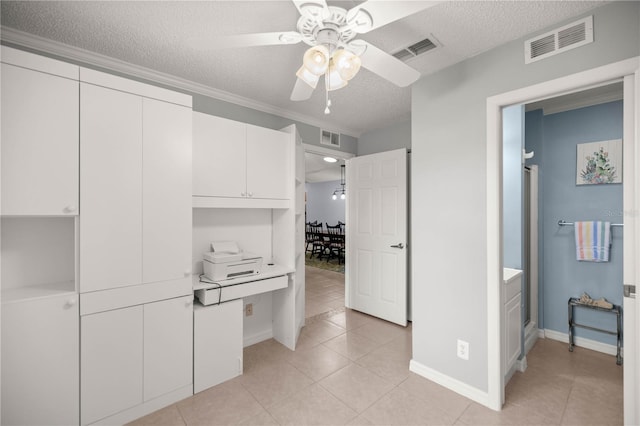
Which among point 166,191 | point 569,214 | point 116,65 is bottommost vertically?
point 569,214

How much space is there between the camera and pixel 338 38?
1.43 metres

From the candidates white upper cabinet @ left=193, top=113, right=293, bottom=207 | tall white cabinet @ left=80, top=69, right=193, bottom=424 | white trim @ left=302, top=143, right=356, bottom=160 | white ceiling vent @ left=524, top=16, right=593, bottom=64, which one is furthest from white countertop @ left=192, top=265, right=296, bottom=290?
white ceiling vent @ left=524, top=16, right=593, bottom=64

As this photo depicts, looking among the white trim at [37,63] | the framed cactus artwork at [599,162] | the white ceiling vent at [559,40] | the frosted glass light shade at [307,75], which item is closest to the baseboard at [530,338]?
the framed cactus artwork at [599,162]

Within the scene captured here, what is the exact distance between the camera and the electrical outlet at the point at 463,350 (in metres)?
2.10

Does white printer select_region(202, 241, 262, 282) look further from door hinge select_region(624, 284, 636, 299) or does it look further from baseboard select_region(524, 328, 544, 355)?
baseboard select_region(524, 328, 544, 355)

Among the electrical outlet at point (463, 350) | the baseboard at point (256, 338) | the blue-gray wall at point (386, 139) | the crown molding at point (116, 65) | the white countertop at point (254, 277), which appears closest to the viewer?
the crown molding at point (116, 65)

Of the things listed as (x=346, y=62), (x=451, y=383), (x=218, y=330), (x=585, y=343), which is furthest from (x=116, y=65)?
(x=585, y=343)

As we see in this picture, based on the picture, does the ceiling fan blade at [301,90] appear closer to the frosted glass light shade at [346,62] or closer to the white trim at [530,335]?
the frosted glass light shade at [346,62]

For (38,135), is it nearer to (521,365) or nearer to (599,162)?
(521,365)

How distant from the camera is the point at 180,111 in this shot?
80.9 inches

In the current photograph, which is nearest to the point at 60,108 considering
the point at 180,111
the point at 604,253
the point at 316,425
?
the point at 180,111

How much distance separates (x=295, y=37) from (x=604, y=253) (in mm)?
3297

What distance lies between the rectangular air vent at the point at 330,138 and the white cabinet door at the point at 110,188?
7.02 ft

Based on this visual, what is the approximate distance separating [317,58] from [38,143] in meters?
1.60
